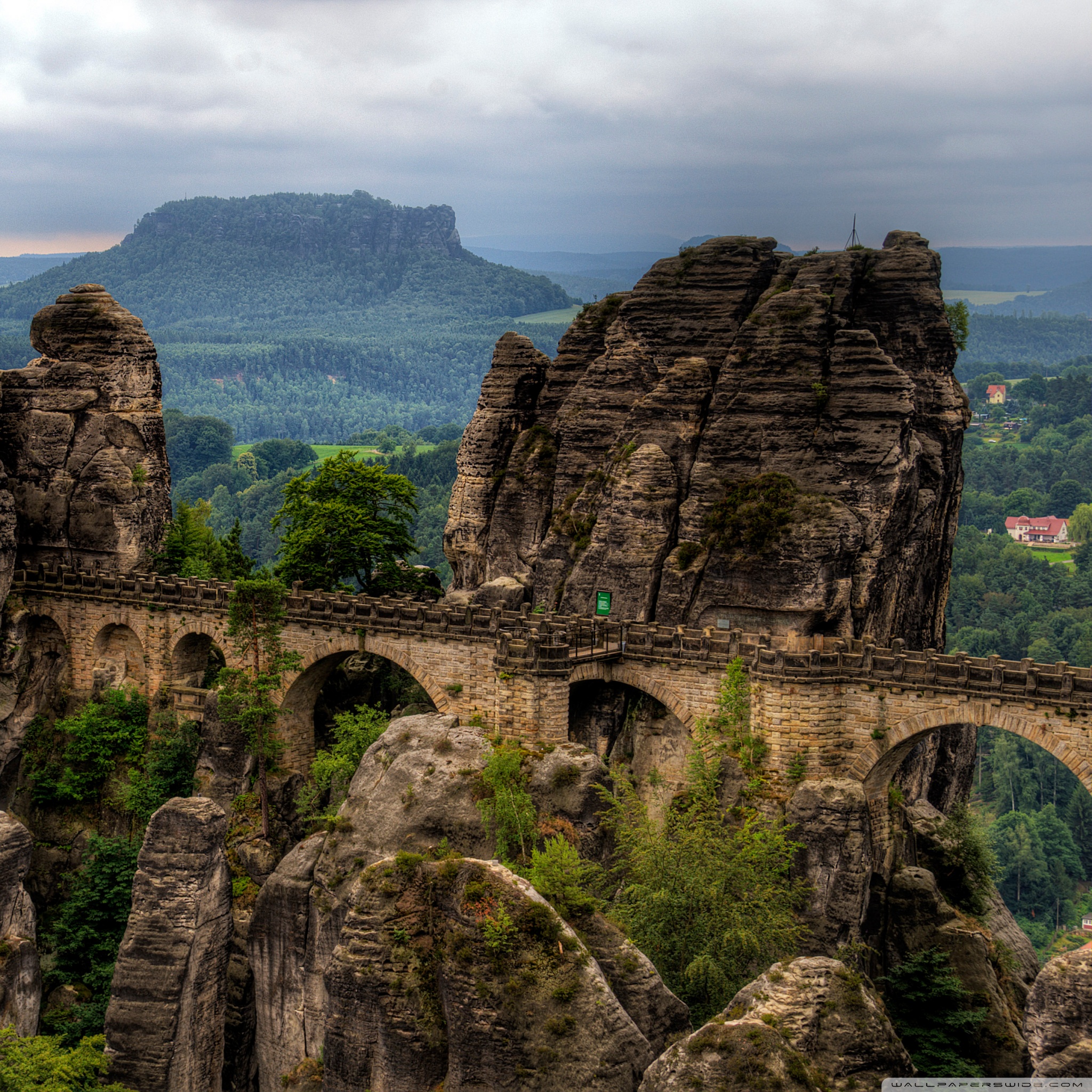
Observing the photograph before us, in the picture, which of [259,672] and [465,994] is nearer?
[465,994]

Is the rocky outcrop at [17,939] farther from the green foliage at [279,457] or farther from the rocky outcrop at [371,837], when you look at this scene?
the green foliage at [279,457]

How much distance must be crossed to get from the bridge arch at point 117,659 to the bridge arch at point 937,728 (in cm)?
2910

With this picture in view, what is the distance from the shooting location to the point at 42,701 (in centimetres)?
6019

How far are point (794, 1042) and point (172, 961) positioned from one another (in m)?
23.2

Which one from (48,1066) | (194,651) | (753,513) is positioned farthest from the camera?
(194,651)

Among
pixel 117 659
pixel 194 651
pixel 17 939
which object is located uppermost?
pixel 194 651

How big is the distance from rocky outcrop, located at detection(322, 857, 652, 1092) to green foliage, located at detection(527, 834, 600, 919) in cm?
282

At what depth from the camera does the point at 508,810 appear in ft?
142

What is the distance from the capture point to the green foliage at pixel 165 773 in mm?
55875

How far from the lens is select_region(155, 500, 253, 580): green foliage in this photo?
2443 inches

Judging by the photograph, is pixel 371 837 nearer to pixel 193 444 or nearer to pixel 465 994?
pixel 465 994

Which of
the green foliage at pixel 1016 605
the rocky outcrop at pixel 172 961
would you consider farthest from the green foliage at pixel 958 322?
the green foliage at pixel 1016 605

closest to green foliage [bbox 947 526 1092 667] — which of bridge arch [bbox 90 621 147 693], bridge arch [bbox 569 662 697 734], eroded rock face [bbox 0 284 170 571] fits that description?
bridge arch [bbox 569 662 697 734]

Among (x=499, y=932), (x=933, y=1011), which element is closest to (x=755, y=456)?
(x=933, y=1011)
